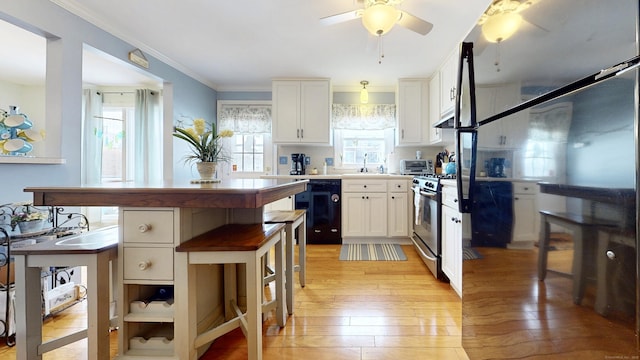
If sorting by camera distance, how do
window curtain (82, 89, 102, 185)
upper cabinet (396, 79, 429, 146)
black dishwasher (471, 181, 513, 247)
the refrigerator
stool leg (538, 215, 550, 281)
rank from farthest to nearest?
window curtain (82, 89, 102, 185), upper cabinet (396, 79, 429, 146), black dishwasher (471, 181, 513, 247), stool leg (538, 215, 550, 281), the refrigerator

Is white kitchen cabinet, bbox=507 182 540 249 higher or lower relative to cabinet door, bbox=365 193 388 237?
higher

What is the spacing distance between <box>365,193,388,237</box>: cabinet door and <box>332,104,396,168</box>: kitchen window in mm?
808

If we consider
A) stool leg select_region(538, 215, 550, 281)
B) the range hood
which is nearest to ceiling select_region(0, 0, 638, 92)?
stool leg select_region(538, 215, 550, 281)

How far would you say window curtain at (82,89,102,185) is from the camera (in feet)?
14.4

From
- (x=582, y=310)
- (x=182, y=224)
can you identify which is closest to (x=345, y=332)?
(x=182, y=224)

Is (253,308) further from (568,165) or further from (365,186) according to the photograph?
(365,186)

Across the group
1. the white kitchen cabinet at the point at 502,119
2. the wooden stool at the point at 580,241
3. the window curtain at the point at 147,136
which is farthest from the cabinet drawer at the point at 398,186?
the window curtain at the point at 147,136

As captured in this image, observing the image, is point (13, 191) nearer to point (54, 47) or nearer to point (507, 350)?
point (54, 47)

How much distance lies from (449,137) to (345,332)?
2.86 metres

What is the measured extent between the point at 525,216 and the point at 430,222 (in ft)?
6.09

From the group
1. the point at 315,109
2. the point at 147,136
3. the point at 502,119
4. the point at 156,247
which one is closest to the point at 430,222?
the point at 502,119

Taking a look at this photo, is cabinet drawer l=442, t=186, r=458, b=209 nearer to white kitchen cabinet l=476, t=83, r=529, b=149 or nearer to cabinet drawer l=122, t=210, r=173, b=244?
white kitchen cabinet l=476, t=83, r=529, b=149

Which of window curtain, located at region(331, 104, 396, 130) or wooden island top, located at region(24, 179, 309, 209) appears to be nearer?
wooden island top, located at region(24, 179, 309, 209)

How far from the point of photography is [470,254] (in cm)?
135
